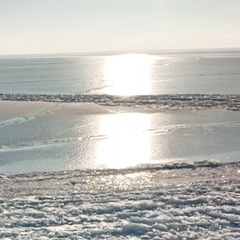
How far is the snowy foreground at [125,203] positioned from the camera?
539cm

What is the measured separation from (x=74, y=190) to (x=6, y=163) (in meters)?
3.25

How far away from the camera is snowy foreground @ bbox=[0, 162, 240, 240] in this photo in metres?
5.39

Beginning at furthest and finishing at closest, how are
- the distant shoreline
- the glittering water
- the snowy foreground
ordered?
the glittering water < the distant shoreline < the snowy foreground

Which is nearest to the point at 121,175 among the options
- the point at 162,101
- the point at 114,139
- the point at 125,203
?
the point at 125,203

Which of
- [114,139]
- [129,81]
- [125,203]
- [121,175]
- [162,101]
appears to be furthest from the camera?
[129,81]

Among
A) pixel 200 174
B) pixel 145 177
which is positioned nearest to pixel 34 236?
pixel 145 177

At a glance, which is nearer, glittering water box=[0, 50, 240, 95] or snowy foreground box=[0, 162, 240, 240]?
snowy foreground box=[0, 162, 240, 240]

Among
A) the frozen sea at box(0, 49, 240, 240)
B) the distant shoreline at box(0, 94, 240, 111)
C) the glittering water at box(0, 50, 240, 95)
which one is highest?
the glittering water at box(0, 50, 240, 95)

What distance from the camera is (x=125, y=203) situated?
6.43m

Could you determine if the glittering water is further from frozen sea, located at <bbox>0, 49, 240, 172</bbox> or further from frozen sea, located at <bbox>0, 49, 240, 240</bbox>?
frozen sea, located at <bbox>0, 49, 240, 240</bbox>

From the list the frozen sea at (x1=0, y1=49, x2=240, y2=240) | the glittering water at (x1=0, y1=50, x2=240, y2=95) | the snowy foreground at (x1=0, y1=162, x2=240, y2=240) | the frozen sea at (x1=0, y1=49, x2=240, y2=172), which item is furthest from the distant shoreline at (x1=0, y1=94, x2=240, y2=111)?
the snowy foreground at (x1=0, y1=162, x2=240, y2=240)

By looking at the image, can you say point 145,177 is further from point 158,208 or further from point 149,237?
point 149,237

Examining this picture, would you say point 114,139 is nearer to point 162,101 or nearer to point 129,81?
point 162,101

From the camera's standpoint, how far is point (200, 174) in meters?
8.06
